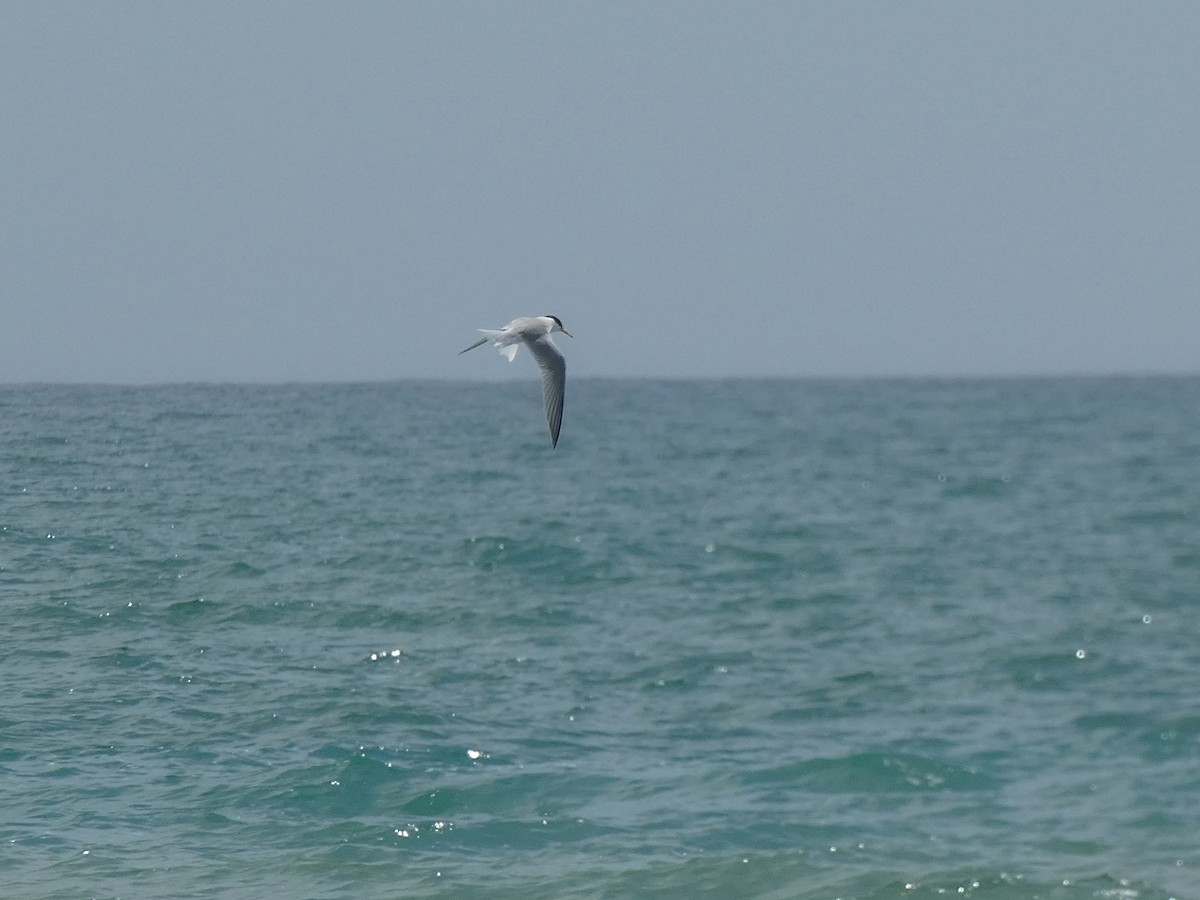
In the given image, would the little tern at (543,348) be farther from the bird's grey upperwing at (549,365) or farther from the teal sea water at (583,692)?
the teal sea water at (583,692)

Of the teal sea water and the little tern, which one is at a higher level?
the little tern

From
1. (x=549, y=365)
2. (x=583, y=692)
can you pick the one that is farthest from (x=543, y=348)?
(x=583, y=692)

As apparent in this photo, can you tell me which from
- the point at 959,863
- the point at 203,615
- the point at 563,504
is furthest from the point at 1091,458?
the point at 959,863

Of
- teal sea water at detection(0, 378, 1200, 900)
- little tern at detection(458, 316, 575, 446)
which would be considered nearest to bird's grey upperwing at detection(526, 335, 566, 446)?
little tern at detection(458, 316, 575, 446)

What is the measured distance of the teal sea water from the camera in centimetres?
1195

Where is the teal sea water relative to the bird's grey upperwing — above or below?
below

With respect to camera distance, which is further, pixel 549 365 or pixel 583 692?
pixel 583 692

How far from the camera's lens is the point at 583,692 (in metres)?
16.9

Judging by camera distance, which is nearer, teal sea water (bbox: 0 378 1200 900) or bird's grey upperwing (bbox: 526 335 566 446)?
teal sea water (bbox: 0 378 1200 900)

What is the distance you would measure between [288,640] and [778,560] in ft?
35.2

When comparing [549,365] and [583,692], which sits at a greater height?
[549,365]

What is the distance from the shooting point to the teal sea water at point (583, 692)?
11953mm

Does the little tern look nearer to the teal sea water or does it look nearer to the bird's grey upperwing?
the bird's grey upperwing

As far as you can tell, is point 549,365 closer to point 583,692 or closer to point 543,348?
point 543,348
